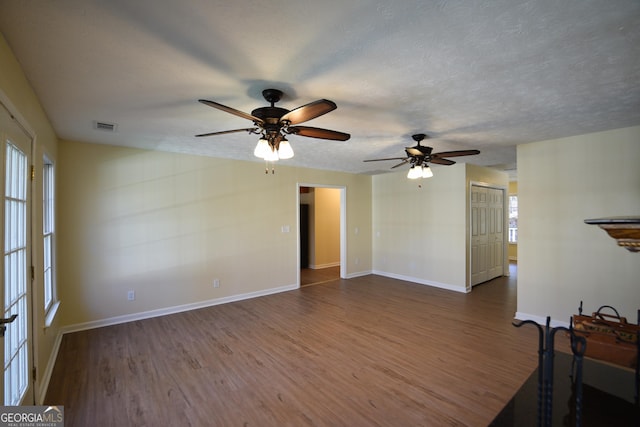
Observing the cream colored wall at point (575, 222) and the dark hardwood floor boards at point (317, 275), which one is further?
the dark hardwood floor boards at point (317, 275)

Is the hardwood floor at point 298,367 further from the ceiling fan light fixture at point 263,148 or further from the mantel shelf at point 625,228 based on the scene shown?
the ceiling fan light fixture at point 263,148

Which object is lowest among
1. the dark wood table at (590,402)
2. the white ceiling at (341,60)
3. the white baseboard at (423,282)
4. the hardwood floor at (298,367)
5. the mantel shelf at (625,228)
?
the hardwood floor at (298,367)

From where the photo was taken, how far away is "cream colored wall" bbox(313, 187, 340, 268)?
763cm

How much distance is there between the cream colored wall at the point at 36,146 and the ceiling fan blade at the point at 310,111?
1.52 meters

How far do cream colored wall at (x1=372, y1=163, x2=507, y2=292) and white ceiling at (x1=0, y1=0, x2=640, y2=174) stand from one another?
2.54 meters

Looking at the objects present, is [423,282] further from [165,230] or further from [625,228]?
[625,228]

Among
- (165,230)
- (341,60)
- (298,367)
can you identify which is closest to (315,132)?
Answer: (341,60)

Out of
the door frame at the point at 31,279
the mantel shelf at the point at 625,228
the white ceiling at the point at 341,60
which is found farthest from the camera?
the door frame at the point at 31,279

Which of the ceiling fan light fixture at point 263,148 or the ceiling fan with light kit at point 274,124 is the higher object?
the ceiling fan with light kit at point 274,124

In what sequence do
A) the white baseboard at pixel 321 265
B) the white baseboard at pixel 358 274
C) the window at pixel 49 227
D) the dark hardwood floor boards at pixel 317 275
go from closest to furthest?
the window at pixel 49 227 < the dark hardwood floor boards at pixel 317 275 < the white baseboard at pixel 358 274 < the white baseboard at pixel 321 265

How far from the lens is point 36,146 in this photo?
227cm

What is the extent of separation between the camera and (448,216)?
18.1 ft

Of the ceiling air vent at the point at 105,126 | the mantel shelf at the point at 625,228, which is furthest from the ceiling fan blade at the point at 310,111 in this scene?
the ceiling air vent at the point at 105,126

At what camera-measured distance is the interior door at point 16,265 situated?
5.33 ft
